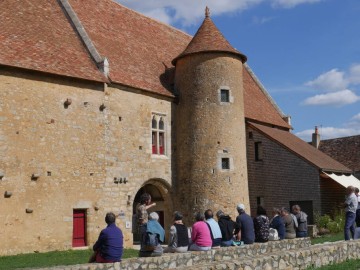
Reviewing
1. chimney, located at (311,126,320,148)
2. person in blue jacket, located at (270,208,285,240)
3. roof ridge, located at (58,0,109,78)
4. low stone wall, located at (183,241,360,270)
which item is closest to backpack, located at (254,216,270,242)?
person in blue jacket, located at (270,208,285,240)

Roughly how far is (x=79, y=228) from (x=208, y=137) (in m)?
7.16

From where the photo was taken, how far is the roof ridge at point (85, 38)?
777 inches

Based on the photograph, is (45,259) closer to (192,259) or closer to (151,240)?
(192,259)

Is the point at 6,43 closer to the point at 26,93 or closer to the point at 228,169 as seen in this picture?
the point at 26,93

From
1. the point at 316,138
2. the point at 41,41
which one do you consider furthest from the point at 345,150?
the point at 41,41

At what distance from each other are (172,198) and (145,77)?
5.77m

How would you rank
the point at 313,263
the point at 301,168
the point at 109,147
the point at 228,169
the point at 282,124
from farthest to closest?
the point at 282,124 → the point at 301,168 → the point at 228,169 → the point at 109,147 → the point at 313,263

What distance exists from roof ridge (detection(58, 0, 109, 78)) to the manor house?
0.18 feet

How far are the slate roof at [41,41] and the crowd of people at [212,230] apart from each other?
8865mm

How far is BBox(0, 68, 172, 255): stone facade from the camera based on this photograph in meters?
16.7

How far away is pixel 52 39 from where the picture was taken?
19.7 m

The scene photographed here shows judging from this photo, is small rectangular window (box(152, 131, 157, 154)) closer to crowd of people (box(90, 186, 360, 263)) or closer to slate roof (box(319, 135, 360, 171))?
crowd of people (box(90, 186, 360, 263))

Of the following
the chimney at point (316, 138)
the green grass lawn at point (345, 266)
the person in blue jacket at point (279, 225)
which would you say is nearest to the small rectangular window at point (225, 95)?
the person in blue jacket at point (279, 225)

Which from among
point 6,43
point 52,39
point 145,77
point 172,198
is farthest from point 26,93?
point 172,198
